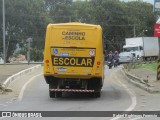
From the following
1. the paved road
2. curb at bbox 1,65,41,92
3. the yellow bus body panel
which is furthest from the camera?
curb at bbox 1,65,41,92

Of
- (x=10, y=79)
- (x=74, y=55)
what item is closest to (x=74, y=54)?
(x=74, y=55)

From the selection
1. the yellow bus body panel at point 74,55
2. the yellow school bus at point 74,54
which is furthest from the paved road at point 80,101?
the yellow bus body panel at point 74,55

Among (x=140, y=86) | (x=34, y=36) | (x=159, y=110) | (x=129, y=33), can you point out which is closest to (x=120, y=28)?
(x=129, y=33)

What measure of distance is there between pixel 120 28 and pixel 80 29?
78.1 meters

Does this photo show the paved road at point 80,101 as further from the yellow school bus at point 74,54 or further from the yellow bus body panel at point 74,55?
the yellow bus body panel at point 74,55

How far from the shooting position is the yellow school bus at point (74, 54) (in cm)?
1770

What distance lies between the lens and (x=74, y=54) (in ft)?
58.1

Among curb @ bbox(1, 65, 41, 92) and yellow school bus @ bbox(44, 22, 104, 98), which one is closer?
yellow school bus @ bbox(44, 22, 104, 98)

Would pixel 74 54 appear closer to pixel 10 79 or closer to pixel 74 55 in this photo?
pixel 74 55

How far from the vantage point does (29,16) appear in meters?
75.1

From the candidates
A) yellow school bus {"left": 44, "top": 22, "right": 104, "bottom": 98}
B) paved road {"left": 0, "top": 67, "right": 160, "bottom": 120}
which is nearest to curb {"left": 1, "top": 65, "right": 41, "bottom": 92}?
paved road {"left": 0, "top": 67, "right": 160, "bottom": 120}

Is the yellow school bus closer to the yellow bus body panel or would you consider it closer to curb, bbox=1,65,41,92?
the yellow bus body panel

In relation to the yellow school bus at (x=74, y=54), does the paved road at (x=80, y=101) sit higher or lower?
lower

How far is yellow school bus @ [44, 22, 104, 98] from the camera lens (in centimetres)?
1770
